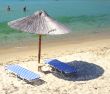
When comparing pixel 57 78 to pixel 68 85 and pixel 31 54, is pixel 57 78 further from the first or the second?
pixel 31 54

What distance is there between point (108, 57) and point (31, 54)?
176 inches

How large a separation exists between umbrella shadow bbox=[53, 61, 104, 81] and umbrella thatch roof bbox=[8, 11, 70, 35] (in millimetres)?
1767

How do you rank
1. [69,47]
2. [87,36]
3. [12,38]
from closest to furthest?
[69,47]
[12,38]
[87,36]

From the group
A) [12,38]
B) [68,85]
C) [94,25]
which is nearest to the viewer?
[68,85]

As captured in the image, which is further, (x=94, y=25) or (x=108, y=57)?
(x=94, y=25)

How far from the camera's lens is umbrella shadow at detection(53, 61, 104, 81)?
1235 cm

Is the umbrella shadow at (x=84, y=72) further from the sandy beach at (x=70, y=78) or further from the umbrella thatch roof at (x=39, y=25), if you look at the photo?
the umbrella thatch roof at (x=39, y=25)

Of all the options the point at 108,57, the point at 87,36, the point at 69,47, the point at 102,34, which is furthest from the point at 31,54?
the point at 102,34

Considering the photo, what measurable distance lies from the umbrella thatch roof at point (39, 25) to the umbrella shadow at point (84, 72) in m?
1.77

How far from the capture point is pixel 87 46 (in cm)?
2003

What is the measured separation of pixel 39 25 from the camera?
12.4 metres

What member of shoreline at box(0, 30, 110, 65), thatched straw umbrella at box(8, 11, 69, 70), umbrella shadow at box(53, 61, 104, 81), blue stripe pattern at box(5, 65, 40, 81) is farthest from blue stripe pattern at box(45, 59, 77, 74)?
shoreline at box(0, 30, 110, 65)

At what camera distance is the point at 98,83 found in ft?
38.6

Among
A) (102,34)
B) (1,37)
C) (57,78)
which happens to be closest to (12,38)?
(1,37)
